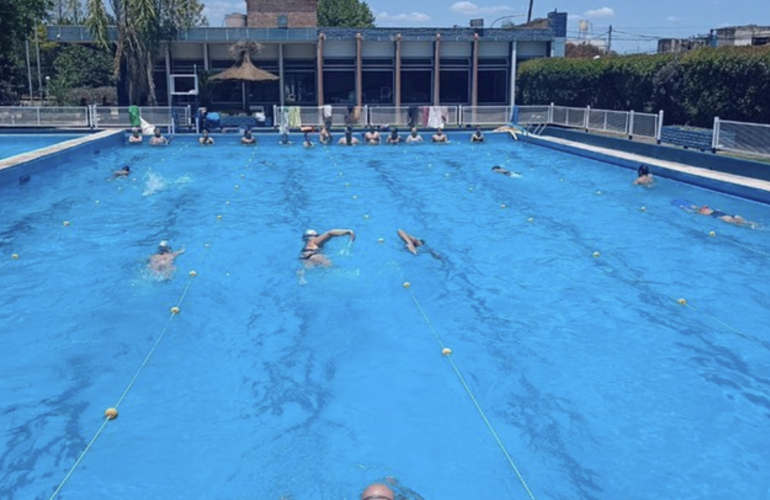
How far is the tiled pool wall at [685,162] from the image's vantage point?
15.5 m

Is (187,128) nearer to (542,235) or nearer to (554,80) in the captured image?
(554,80)

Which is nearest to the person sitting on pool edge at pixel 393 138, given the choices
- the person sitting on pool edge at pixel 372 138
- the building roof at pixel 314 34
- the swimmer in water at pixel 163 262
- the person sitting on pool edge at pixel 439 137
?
the person sitting on pool edge at pixel 372 138

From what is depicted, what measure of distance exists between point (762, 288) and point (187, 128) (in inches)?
949

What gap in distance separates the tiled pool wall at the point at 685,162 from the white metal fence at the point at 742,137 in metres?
0.43

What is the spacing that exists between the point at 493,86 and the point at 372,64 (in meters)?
6.43

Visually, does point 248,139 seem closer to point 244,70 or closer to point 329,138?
point 329,138

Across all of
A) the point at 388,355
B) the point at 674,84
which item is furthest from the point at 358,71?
the point at 388,355

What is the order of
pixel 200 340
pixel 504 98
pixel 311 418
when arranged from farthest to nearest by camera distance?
pixel 504 98
pixel 200 340
pixel 311 418

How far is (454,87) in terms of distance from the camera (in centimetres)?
3653

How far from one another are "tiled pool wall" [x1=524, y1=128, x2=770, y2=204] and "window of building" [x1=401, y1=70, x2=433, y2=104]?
38.9ft

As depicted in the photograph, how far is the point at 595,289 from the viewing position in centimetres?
979

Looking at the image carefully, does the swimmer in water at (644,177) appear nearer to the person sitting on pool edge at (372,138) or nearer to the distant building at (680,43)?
the person sitting on pool edge at (372,138)

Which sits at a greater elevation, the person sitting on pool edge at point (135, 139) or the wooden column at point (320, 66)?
the wooden column at point (320, 66)

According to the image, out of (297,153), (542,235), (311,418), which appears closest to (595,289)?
(542,235)
